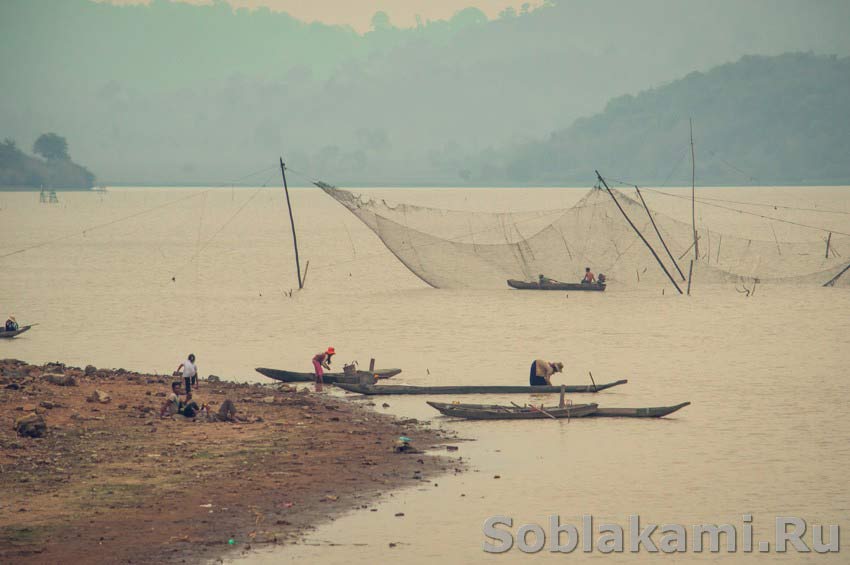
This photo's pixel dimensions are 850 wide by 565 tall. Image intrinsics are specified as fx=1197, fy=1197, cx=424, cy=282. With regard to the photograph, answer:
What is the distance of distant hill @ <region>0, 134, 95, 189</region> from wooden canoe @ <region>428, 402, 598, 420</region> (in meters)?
154

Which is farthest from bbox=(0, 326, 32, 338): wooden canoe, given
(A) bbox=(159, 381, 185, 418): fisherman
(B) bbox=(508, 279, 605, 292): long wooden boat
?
(B) bbox=(508, 279, 605, 292): long wooden boat

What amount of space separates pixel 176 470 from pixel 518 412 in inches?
194

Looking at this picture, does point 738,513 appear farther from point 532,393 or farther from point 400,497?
point 532,393

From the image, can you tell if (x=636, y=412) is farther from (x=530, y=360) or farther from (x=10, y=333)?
(x=10, y=333)

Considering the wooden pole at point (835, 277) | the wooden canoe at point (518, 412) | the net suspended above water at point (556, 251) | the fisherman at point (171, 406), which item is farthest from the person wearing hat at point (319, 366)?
the wooden pole at point (835, 277)

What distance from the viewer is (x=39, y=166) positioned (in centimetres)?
16912

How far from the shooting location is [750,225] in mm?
77500

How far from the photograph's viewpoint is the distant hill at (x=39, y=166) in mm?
164750

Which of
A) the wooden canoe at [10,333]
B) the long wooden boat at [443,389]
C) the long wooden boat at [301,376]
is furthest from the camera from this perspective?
the wooden canoe at [10,333]

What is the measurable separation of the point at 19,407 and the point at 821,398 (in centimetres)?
1142

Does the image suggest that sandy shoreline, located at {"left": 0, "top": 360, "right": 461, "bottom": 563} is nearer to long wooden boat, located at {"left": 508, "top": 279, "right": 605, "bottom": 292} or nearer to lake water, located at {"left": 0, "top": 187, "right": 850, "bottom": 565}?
lake water, located at {"left": 0, "top": 187, "right": 850, "bottom": 565}

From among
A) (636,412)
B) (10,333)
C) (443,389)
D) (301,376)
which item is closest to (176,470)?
(443,389)

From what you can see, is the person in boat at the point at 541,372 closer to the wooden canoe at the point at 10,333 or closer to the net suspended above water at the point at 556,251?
the wooden canoe at the point at 10,333

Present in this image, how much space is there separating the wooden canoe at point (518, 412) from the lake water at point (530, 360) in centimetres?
11
